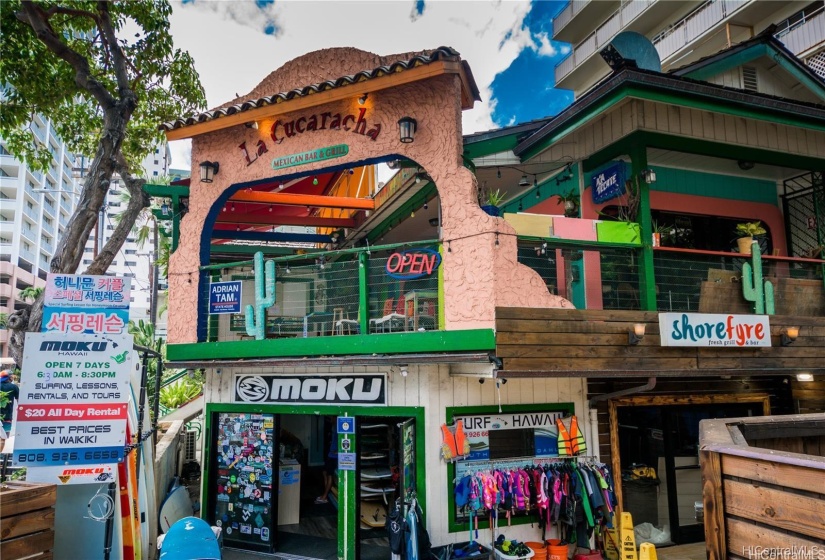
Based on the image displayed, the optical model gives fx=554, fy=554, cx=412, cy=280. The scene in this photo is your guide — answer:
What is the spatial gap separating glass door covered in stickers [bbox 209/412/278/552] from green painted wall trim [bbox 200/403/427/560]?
0.34ft

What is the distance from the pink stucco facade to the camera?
7.07 metres

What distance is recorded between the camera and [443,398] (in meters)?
7.77

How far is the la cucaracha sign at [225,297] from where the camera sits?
28.6 ft

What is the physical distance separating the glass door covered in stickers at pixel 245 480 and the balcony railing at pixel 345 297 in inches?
58.1

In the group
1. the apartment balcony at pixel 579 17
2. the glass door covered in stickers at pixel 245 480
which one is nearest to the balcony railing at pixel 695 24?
the apartment balcony at pixel 579 17

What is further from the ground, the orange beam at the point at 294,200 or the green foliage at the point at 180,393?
the orange beam at the point at 294,200

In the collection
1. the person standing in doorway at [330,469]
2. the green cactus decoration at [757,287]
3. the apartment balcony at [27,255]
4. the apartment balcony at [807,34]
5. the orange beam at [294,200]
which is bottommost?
the person standing in doorway at [330,469]

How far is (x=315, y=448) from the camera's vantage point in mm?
14164

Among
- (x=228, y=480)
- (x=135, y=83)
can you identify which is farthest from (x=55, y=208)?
(x=228, y=480)

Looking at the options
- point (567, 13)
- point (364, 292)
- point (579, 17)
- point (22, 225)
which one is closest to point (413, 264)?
point (364, 292)

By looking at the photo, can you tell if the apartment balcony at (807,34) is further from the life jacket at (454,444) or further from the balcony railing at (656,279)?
the life jacket at (454,444)

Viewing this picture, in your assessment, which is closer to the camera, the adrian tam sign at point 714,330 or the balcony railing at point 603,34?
the adrian tam sign at point 714,330

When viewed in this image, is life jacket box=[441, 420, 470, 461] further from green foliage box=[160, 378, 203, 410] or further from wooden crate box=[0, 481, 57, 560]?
green foliage box=[160, 378, 203, 410]

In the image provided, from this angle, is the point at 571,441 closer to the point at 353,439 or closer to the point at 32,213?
the point at 353,439
